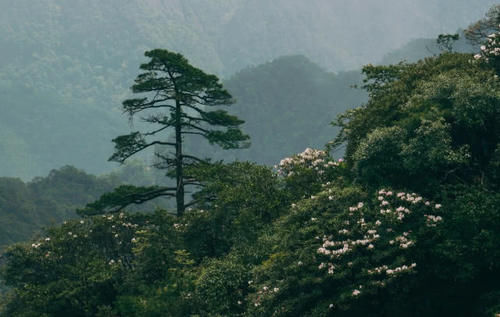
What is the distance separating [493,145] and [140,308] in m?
12.8

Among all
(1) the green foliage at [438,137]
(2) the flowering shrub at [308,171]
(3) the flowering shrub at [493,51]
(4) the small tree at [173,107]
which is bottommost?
(1) the green foliage at [438,137]

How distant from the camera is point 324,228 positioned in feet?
67.3

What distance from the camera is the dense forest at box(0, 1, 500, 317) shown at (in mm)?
18922

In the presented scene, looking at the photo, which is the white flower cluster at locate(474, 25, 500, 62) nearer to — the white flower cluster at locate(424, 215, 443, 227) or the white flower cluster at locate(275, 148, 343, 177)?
the white flower cluster at locate(275, 148, 343, 177)

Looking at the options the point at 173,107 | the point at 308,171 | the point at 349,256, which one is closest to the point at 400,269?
the point at 349,256

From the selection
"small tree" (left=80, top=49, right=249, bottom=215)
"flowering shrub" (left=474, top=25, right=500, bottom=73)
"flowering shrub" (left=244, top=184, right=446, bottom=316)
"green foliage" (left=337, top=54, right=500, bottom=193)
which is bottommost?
"flowering shrub" (left=244, top=184, right=446, bottom=316)

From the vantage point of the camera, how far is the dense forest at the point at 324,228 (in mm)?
18922

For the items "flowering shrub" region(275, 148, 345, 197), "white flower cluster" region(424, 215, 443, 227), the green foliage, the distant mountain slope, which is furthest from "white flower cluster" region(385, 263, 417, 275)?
the distant mountain slope

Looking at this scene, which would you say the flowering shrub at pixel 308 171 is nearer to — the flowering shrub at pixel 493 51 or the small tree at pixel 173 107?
the small tree at pixel 173 107

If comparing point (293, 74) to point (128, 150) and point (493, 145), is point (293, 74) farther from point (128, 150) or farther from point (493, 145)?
point (493, 145)

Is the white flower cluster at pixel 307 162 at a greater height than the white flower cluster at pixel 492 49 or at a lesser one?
lesser

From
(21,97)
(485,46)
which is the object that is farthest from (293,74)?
(485,46)

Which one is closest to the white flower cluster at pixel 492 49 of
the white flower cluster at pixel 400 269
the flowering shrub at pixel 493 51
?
the flowering shrub at pixel 493 51

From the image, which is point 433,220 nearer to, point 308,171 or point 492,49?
point 492,49
